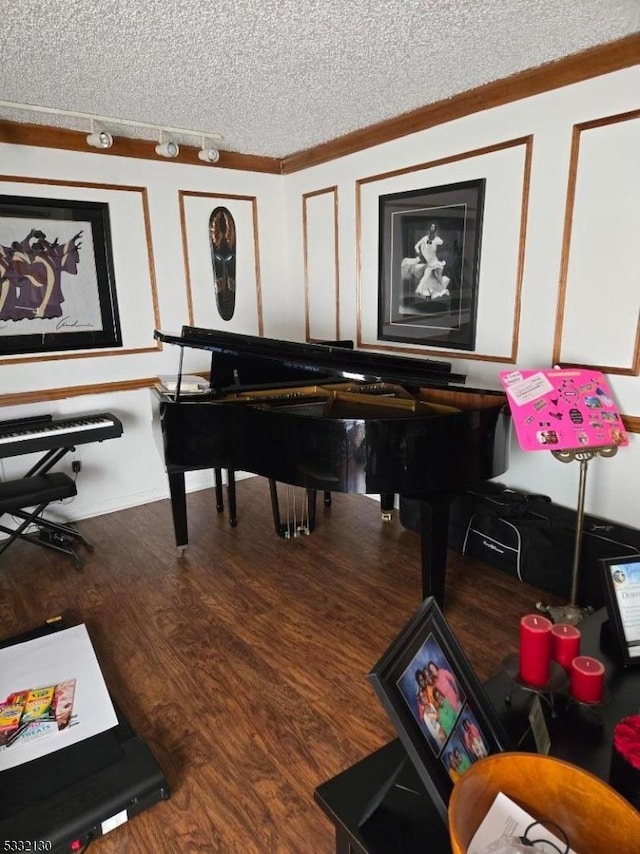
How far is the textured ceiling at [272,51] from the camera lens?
207 centimetres

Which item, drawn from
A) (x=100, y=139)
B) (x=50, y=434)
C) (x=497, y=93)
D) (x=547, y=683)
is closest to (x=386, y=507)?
(x=50, y=434)

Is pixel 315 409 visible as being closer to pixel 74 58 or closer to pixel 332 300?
pixel 332 300

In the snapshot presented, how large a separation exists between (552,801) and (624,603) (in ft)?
2.44

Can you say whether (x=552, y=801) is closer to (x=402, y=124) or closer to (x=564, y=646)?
(x=564, y=646)

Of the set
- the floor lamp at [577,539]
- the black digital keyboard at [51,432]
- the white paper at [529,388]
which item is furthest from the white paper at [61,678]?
the white paper at [529,388]

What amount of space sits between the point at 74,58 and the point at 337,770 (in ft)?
10.1

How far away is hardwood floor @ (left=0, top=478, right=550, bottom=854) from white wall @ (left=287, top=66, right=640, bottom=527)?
0.70 m

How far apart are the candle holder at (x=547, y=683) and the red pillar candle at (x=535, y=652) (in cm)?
1

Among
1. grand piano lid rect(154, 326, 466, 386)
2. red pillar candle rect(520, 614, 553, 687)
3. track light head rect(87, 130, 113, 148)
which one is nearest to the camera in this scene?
red pillar candle rect(520, 614, 553, 687)

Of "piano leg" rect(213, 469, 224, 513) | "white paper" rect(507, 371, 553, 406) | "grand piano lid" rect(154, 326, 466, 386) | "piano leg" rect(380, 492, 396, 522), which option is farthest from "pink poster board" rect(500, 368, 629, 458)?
"piano leg" rect(213, 469, 224, 513)

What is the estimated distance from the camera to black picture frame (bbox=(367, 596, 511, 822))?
2.82 ft

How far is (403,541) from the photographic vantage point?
344 cm

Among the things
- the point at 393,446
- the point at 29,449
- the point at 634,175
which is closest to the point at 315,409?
the point at 393,446

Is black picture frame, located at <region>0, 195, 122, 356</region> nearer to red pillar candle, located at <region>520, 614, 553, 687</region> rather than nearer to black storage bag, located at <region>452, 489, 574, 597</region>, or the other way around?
black storage bag, located at <region>452, 489, 574, 597</region>
